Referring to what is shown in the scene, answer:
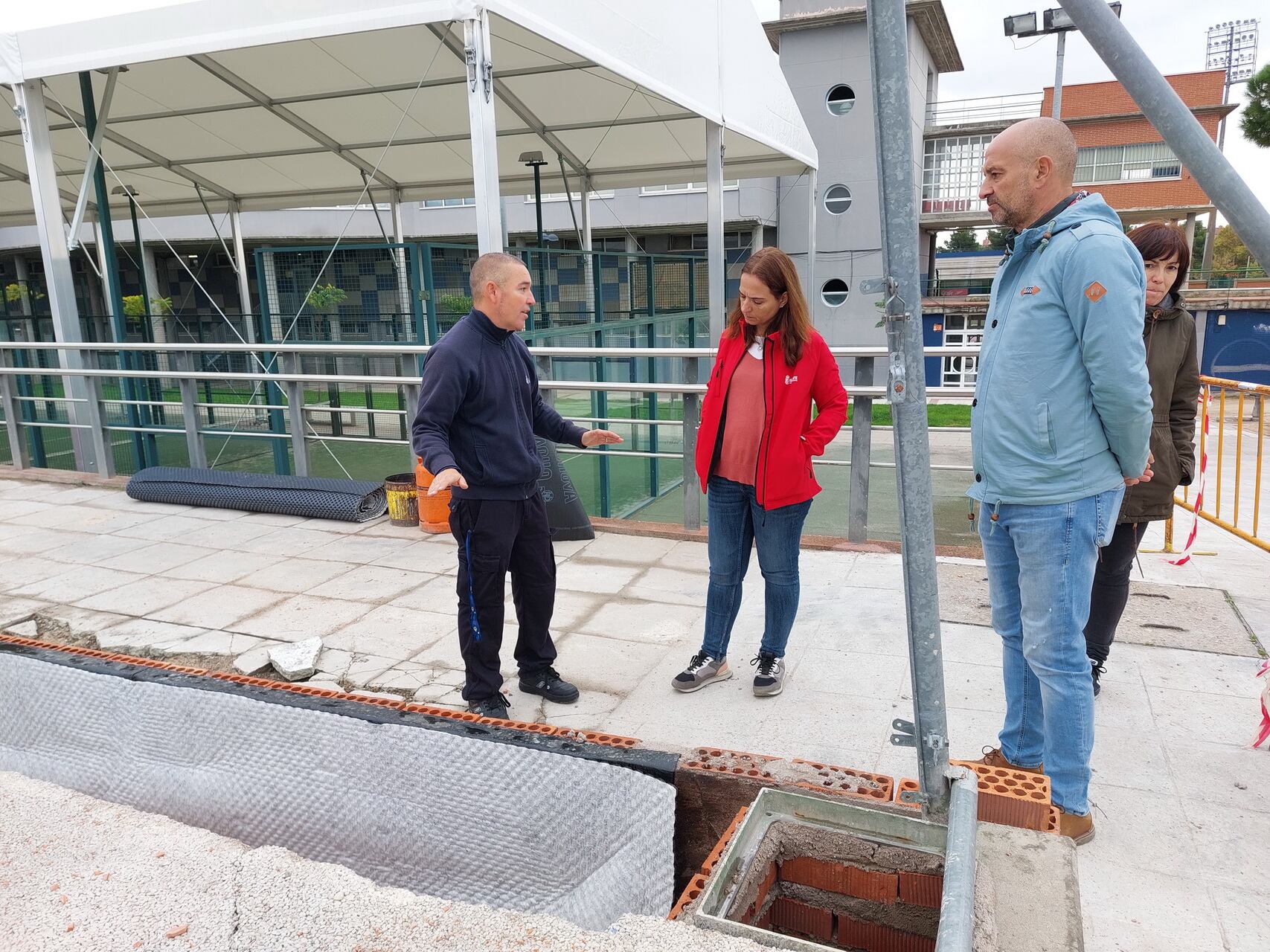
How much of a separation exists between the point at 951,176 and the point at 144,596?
1152 inches

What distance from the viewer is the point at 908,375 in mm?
1491

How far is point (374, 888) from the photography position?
1.82 meters

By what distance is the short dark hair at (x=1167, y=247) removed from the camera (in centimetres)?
263

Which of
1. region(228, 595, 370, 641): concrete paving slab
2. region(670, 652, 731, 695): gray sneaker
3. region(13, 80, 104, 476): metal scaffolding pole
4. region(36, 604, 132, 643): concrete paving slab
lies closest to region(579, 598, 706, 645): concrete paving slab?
region(670, 652, 731, 695): gray sneaker

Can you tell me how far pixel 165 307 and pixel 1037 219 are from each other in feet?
67.0

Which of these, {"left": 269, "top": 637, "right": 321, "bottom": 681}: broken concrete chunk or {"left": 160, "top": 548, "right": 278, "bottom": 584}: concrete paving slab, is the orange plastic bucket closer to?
{"left": 160, "top": 548, "right": 278, "bottom": 584}: concrete paving slab

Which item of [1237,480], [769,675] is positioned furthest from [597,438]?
[1237,480]

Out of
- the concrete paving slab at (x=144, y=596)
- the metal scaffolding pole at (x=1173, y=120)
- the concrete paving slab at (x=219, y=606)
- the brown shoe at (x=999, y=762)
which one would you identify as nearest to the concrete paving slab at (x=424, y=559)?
the concrete paving slab at (x=219, y=606)

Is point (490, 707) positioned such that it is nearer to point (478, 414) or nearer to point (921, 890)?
point (478, 414)

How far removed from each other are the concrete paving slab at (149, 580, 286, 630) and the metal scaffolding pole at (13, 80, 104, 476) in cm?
359

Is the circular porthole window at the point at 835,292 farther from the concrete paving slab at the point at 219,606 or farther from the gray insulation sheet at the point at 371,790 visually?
the gray insulation sheet at the point at 371,790

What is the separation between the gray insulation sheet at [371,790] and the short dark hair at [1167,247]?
86.8 inches

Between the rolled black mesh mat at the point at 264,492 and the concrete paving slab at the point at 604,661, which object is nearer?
the concrete paving slab at the point at 604,661

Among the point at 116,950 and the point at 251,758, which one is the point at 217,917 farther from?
the point at 251,758
